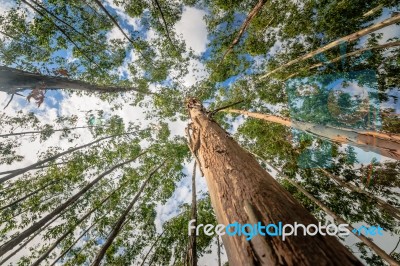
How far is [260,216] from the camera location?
41.5 inches

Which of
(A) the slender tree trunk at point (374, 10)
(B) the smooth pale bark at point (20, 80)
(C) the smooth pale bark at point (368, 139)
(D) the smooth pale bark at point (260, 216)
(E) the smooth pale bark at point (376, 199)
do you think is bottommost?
(E) the smooth pale bark at point (376, 199)

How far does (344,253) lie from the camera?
0.84 metres

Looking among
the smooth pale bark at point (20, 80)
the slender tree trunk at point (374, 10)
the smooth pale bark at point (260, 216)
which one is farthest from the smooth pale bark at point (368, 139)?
the smooth pale bark at point (20, 80)

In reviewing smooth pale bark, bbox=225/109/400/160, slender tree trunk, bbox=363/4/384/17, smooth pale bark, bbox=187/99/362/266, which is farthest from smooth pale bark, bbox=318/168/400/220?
smooth pale bark, bbox=187/99/362/266

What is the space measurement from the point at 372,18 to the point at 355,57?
4.70 ft

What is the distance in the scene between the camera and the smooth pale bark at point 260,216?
808mm

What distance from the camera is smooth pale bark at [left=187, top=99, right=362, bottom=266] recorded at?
81cm

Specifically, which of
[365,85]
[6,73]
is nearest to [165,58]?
[6,73]

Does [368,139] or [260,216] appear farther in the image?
[368,139]

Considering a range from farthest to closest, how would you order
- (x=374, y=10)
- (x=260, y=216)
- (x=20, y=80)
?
1. (x=374, y=10)
2. (x=20, y=80)
3. (x=260, y=216)

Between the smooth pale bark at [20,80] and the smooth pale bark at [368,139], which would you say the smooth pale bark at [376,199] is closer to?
the smooth pale bark at [368,139]

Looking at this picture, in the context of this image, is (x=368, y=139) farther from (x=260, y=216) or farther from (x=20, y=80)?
(x=20, y=80)

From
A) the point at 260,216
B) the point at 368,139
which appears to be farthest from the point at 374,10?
the point at 260,216

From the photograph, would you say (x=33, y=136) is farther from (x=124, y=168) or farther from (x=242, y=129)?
(x=242, y=129)
